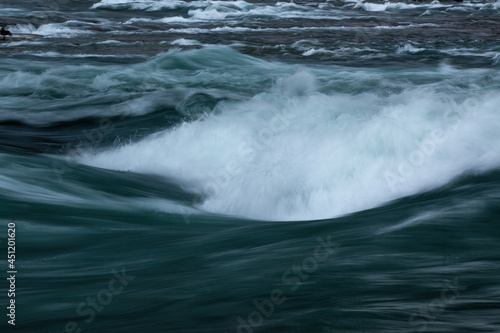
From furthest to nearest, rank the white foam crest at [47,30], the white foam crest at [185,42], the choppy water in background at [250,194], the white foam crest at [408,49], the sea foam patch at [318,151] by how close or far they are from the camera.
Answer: the white foam crest at [47,30], the white foam crest at [185,42], the white foam crest at [408,49], the sea foam patch at [318,151], the choppy water in background at [250,194]

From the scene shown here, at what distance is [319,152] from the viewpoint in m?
7.23

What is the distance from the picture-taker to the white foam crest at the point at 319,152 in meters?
6.31

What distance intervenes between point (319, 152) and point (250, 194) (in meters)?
1.13

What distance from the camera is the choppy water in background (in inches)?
144

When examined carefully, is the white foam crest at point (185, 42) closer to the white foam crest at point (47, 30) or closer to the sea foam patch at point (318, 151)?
the white foam crest at point (47, 30)

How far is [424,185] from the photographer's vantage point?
Result: 616cm

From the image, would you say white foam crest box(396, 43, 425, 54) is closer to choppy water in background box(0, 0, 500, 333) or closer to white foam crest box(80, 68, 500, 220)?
choppy water in background box(0, 0, 500, 333)

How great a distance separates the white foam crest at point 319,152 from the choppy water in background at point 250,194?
0.03 metres

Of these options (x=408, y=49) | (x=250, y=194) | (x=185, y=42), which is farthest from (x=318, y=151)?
(x=185, y=42)

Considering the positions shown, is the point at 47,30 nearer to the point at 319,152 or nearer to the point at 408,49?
the point at 408,49

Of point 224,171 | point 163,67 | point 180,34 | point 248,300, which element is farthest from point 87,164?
point 180,34

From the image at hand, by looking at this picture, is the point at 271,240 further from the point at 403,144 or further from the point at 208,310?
the point at 403,144

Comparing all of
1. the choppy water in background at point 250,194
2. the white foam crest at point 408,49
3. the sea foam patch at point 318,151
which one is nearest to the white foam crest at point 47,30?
the choppy water in background at point 250,194

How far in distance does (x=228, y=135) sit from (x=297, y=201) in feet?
6.69
